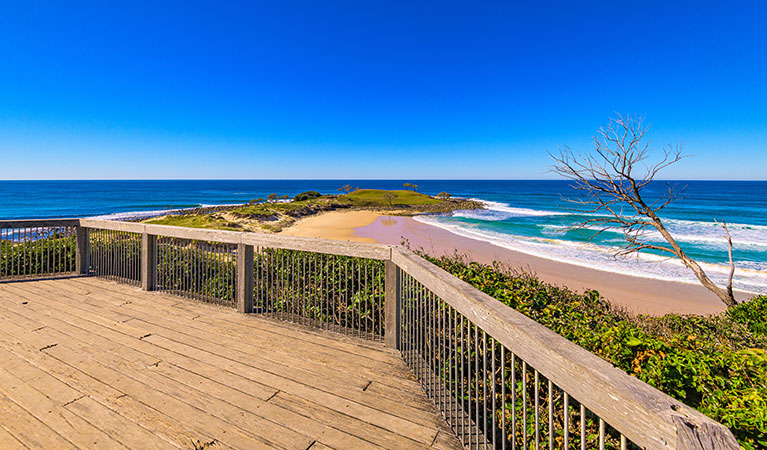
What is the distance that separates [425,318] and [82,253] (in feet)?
19.8

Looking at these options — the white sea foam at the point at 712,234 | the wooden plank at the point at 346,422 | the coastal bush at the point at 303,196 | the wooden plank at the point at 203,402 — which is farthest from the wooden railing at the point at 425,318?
the coastal bush at the point at 303,196

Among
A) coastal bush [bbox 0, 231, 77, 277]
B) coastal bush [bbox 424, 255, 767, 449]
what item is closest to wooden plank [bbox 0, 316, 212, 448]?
coastal bush [bbox 424, 255, 767, 449]

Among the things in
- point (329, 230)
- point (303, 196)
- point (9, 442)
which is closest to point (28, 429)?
point (9, 442)

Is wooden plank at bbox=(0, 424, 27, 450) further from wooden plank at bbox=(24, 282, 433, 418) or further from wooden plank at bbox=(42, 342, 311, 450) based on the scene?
wooden plank at bbox=(24, 282, 433, 418)

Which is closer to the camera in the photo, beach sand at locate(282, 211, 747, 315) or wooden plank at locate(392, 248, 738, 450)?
wooden plank at locate(392, 248, 738, 450)

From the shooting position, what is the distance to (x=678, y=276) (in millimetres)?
11852

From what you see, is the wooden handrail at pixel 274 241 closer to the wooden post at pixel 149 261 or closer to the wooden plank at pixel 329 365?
the wooden post at pixel 149 261

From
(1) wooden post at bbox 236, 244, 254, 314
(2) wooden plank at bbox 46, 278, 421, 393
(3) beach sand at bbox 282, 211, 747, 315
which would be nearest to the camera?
(2) wooden plank at bbox 46, 278, 421, 393

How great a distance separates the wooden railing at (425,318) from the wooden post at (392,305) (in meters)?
0.01

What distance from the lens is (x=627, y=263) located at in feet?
44.8

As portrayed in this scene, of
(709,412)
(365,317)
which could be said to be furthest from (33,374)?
(709,412)

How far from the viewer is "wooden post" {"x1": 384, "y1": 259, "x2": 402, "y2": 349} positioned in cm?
308

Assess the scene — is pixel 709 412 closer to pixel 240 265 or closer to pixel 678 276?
pixel 240 265

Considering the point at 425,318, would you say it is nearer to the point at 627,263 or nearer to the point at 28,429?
the point at 28,429
